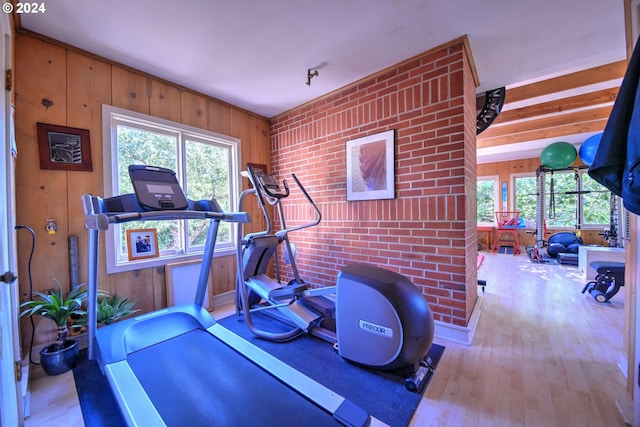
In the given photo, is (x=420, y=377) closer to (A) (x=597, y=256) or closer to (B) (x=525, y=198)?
(A) (x=597, y=256)

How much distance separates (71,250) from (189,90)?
189cm

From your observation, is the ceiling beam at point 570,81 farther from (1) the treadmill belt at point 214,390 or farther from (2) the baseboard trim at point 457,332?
(1) the treadmill belt at point 214,390

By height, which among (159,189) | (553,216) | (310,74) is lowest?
(553,216)

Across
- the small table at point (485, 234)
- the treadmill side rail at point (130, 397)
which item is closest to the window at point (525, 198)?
the small table at point (485, 234)

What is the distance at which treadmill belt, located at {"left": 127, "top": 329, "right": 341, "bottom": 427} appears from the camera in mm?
1173

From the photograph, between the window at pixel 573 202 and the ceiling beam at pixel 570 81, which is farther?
the window at pixel 573 202

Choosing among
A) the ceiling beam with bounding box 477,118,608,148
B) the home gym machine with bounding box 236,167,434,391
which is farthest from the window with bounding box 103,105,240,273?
the ceiling beam with bounding box 477,118,608,148

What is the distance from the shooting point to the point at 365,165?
2.53 metres

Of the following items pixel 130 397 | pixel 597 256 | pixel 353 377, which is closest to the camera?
pixel 130 397

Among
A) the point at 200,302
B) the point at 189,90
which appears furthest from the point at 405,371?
the point at 189,90

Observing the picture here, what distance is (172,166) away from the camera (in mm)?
2578

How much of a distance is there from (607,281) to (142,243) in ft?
16.5

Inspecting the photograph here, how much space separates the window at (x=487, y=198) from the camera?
265 inches

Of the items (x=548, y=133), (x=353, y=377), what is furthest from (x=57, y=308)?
(x=548, y=133)
